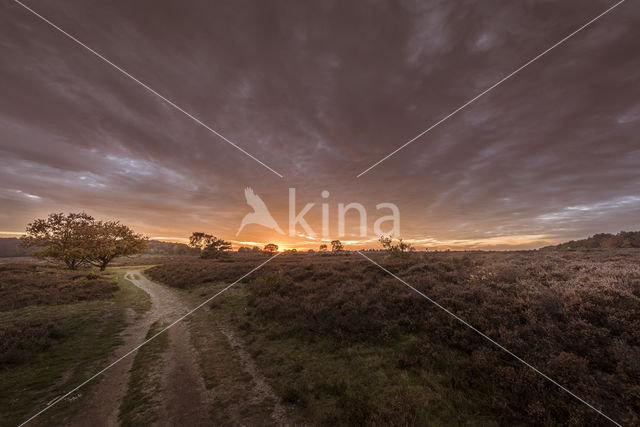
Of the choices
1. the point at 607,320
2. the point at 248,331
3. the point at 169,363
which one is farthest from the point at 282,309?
the point at 607,320

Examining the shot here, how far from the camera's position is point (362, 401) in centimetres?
713

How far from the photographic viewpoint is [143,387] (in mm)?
8422

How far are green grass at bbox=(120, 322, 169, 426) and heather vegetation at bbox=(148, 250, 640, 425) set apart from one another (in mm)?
3992

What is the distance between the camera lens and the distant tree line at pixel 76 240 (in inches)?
1335

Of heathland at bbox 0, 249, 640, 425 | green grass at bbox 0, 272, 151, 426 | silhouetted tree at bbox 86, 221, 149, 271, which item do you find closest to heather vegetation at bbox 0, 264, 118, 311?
green grass at bbox 0, 272, 151, 426

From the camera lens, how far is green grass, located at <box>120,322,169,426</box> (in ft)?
22.5

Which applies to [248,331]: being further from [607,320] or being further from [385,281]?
[607,320]

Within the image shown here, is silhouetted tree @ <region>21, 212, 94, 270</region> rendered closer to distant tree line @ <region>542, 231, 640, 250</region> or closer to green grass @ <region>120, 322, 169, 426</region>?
green grass @ <region>120, 322, 169, 426</region>

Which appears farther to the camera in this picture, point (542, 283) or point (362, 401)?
point (542, 283)

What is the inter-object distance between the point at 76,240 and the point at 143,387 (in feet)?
140

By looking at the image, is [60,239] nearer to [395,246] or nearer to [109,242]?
[109,242]

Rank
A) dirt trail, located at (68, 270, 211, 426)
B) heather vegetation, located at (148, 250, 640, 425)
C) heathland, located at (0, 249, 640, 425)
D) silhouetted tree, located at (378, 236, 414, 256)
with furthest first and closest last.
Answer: silhouetted tree, located at (378, 236, 414, 256)
dirt trail, located at (68, 270, 211, 426)
heathland, located at (0, 249, 640, 425)
heather vegetation, located at (148, 250, 640, 425)

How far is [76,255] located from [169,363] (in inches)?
1612

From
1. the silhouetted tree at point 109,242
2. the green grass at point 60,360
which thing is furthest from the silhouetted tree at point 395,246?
the silhouetted tree at point 109,242
